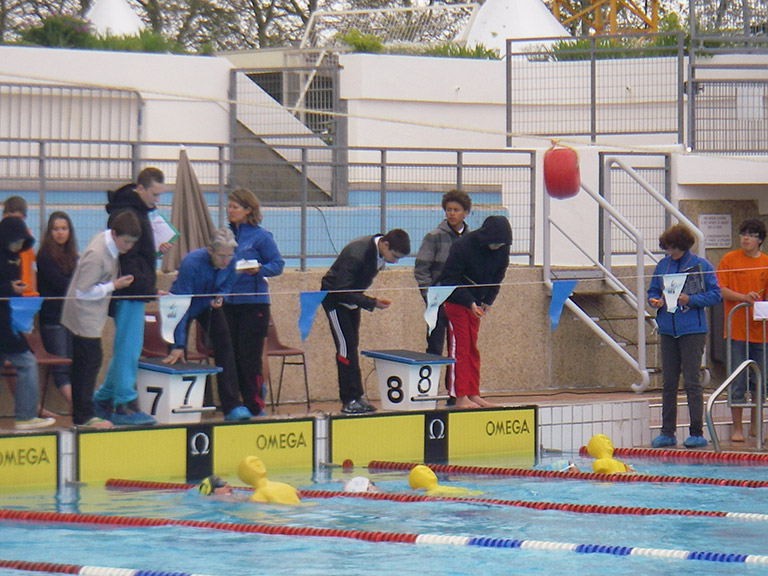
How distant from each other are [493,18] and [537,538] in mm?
16355

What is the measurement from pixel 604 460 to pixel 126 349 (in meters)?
3.55

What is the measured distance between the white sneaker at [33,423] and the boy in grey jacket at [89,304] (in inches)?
11.1

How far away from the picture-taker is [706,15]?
1482 centimetres

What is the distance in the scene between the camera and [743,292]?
37.0 ft

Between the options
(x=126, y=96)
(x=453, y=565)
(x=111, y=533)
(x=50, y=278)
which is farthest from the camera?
(x=126, y=96)

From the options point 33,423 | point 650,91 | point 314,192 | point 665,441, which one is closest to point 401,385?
point 665,441

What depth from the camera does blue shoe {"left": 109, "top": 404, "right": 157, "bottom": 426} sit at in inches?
370

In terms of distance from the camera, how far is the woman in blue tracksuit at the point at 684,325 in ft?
35.4

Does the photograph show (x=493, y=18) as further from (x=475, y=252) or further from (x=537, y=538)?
(x=537, y=538)

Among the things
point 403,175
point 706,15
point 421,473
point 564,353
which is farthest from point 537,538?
point 706,15

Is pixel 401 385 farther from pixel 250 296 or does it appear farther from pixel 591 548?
pixel 591 548

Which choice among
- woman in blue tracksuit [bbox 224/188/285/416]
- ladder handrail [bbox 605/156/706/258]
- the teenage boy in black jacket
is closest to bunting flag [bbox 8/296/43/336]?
woman in blue tracksuit [bbox 224/188/285/416]

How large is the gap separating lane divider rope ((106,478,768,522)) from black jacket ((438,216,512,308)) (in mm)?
2499

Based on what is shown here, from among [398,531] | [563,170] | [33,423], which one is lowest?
[398,531]
